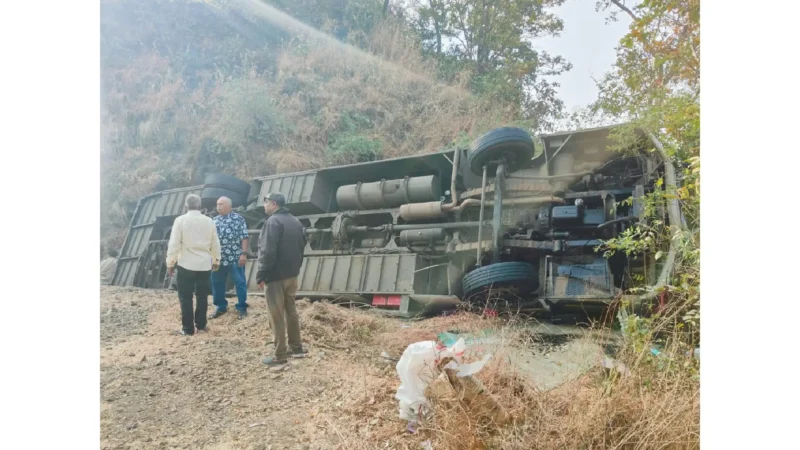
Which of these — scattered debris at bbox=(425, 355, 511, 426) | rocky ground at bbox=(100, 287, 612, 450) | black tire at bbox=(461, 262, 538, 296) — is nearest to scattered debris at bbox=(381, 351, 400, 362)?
rocky ground at bbox=(100, 287, 612, 450)

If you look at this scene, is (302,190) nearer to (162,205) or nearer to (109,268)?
(162,205)

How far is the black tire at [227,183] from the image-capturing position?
129 inches

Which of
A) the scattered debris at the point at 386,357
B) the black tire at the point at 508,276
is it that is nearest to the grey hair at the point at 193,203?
the scattered debris at the point at 386,357

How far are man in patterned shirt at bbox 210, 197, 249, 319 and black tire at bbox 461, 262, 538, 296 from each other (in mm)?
1592

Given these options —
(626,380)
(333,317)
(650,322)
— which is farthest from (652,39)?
(333,317)

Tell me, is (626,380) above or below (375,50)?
below

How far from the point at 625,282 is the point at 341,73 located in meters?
1.90

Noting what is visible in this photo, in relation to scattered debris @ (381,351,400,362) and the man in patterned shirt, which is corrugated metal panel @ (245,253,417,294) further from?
scattered debris @ (381,351,400,362)

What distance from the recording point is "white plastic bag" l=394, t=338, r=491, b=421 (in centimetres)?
195

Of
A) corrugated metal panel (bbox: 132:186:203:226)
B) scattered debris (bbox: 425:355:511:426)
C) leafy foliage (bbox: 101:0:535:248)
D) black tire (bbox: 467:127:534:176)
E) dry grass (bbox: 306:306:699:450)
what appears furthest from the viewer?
corrugated metal panel (bbox: 132:186:203:226)

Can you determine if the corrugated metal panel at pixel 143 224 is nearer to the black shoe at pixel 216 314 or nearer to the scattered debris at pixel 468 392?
the black shoe at pixel 216 314

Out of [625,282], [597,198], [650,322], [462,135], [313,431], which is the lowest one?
[313,431]

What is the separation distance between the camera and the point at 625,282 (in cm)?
222
